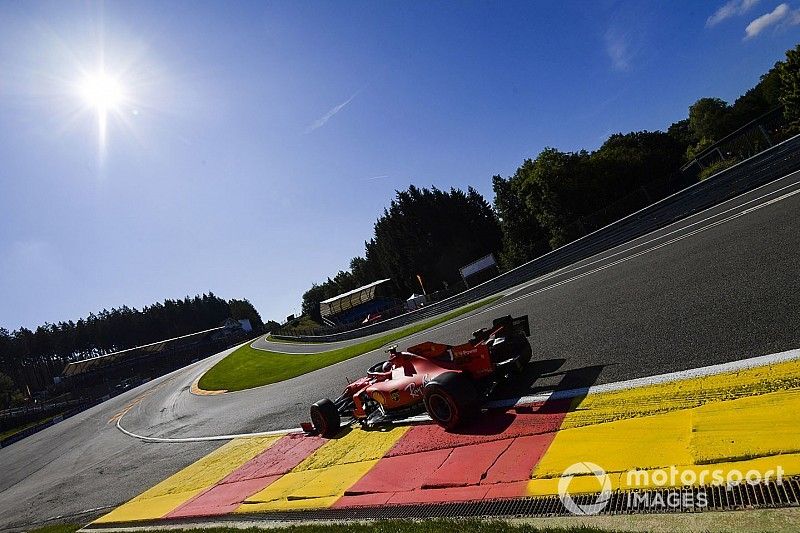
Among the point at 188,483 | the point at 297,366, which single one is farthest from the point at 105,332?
the point at 188,483

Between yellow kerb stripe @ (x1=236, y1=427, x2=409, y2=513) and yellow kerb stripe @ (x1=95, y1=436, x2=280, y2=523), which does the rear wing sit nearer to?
yellow kerb stripe @ (x1=236, y1=427, x2=409, y2=513)

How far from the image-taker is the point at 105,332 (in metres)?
127

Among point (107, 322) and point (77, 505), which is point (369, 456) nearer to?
point (77, 505)

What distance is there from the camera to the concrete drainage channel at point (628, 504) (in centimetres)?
264

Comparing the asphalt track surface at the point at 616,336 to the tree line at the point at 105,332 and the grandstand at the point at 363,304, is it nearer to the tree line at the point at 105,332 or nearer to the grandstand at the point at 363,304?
the grandstand at the point at 363,304

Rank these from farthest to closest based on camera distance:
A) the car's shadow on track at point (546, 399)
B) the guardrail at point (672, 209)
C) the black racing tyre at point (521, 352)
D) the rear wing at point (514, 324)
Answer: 1. the guardrail at point (672, 209)
2. the rear wing at point (514, 324)
3. the black racing tyre at point (521, 352)
4. the car's shadow on track at point (546, 399)

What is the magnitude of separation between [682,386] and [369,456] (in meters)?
4.45

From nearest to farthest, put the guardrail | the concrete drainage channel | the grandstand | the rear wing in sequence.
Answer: the concrete drainage channel < the rear wing < the guardrail < the grandstand

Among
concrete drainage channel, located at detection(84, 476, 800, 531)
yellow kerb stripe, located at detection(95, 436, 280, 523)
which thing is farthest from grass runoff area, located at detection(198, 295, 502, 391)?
concrete drainage channel, located at detection(84, 476, 800, 531)

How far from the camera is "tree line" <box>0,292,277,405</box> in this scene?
110 m

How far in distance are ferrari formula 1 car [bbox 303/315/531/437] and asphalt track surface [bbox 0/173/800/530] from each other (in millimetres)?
668

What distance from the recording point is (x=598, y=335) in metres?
7.71

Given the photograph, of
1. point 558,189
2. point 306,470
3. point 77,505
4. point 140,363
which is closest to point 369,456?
point 306,470

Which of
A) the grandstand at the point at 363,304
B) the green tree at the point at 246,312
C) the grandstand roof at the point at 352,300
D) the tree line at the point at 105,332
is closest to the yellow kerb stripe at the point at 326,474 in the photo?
the grandstand at the point at 363,304
